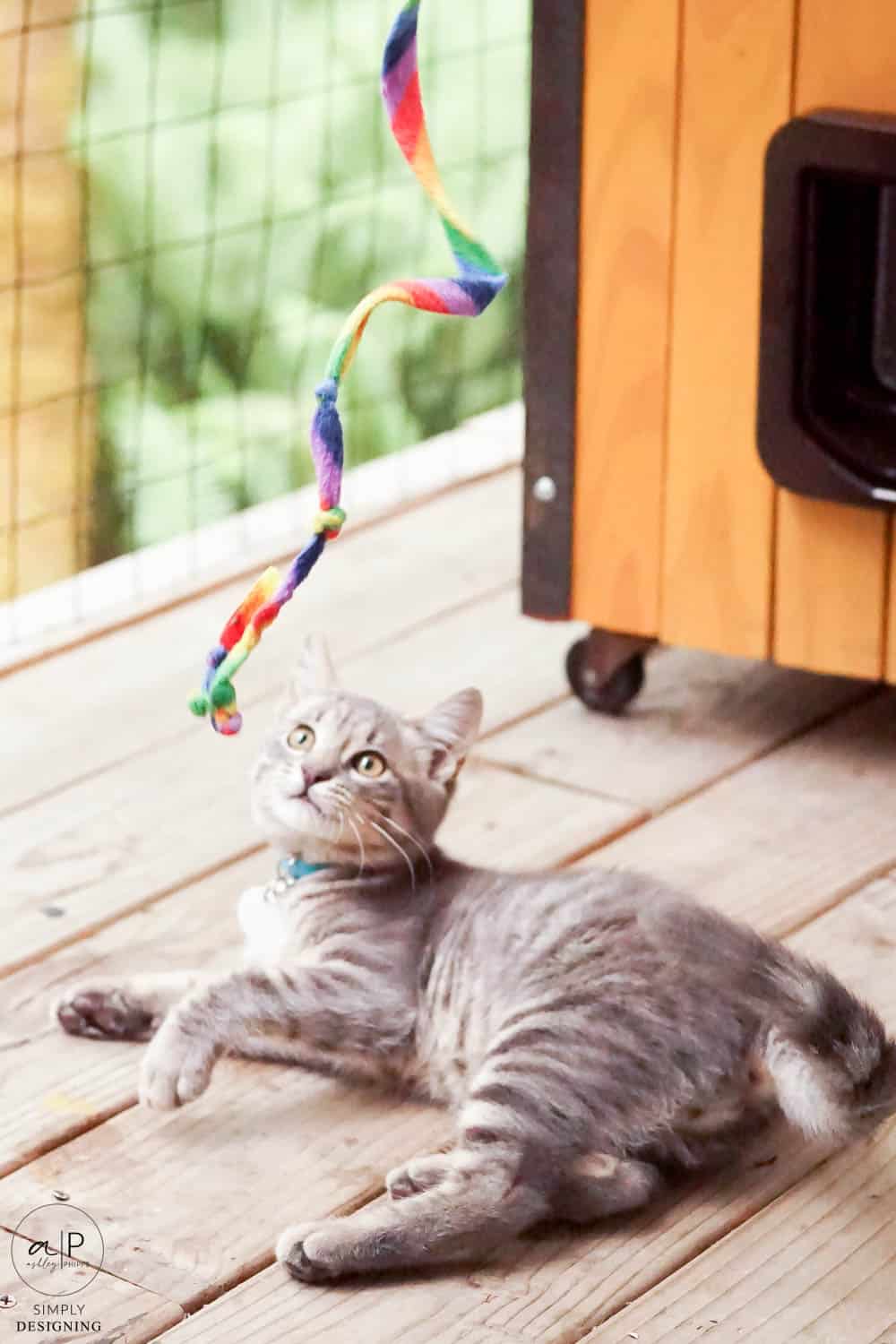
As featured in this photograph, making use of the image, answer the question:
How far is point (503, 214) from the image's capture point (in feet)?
12.9

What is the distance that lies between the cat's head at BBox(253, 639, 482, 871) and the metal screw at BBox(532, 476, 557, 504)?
65 cm

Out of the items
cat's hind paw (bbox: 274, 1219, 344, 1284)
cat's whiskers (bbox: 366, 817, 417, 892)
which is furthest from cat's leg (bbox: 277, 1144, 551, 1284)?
cat's whiskers (bbox: 366, 817, 417, 892)

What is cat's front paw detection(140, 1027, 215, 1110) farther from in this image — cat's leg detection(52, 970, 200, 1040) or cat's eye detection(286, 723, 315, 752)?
→ cat's eye detection(286, 723, 315, 752)

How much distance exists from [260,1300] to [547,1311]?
206 millimetres

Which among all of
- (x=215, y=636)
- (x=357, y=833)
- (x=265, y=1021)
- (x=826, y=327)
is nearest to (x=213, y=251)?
(x=215, y=636)

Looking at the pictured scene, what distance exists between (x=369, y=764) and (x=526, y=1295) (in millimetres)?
502

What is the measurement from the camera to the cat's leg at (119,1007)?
190 cm

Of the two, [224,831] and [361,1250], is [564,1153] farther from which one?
[224,831]

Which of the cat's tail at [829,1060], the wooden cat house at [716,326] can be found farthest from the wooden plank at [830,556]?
the cat's tail at [829,1060]

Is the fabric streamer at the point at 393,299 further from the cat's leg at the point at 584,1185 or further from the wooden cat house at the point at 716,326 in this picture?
the wooden cat house at the point at 716,326

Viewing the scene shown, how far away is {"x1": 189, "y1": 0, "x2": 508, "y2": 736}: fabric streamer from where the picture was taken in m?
1.64

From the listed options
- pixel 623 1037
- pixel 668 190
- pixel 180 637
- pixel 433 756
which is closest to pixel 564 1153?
pixel 623 1037

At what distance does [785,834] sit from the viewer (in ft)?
7.52

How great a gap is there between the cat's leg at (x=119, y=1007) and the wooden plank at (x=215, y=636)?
52 cm
